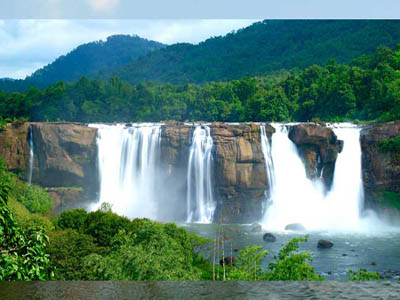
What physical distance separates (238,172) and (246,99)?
16830mm

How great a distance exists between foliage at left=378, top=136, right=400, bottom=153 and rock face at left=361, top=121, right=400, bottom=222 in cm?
10

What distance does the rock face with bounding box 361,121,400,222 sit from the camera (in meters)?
22.2

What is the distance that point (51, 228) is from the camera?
42.2 ft

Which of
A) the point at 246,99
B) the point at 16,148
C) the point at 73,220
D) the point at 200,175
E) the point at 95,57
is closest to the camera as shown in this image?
the point at 73,220

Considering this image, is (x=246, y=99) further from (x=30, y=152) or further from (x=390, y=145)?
(x=30, y=152)

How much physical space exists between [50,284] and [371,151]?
22.7 metres

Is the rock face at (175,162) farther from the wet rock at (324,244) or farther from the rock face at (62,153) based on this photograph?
the wet rock at (324,244)

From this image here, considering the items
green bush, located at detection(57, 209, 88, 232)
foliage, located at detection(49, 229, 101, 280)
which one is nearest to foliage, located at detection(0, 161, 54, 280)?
foliage, located at detection(49, 229, 101, 280)

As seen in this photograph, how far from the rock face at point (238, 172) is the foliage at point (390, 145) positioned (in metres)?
4.86

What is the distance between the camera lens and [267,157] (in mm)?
23109

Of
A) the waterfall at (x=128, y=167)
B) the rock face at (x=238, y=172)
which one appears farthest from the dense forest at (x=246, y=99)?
the waterfall at (x=128, y=167)

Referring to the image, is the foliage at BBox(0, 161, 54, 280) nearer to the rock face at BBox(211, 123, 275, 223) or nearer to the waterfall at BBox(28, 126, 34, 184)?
the rock face at BBox(211, 123, 275, 223)

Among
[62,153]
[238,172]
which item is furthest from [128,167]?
[238,172]

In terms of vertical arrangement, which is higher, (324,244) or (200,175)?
(200,175)
